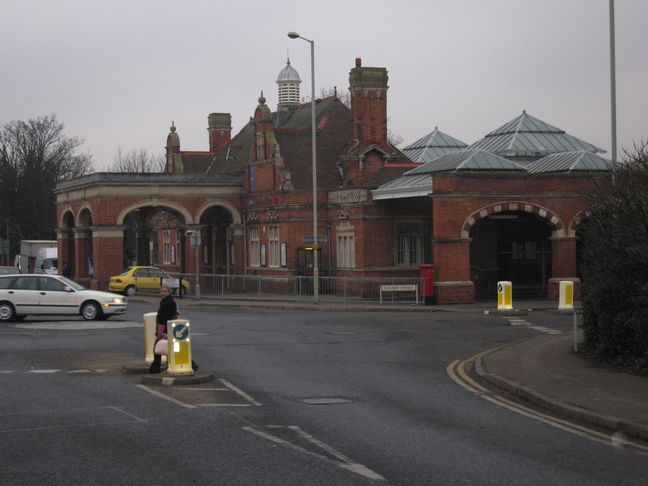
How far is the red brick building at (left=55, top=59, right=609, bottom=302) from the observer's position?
36469 mm

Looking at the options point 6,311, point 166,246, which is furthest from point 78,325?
point 166,246

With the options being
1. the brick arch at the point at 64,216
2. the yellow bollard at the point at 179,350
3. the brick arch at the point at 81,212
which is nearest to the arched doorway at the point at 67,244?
the brick arch at the point at 64,216

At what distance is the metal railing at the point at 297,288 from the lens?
37.8 m

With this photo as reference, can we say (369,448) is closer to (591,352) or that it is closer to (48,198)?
(591,352)

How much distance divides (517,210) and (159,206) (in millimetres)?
20293

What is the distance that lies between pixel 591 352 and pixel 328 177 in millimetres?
28726

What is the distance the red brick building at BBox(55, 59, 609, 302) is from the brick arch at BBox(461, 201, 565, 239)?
0.13ft

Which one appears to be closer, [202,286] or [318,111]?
[202,286]

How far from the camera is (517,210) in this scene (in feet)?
121

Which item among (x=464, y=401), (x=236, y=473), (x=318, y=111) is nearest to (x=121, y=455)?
(x=236, y=473)

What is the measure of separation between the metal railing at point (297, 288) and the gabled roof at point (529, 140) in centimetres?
1013

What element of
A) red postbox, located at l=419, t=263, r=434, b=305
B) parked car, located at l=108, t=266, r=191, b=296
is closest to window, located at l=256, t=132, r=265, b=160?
parked car, located at l=108, t=266, r=191, b=296

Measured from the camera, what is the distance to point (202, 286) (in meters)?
46.7

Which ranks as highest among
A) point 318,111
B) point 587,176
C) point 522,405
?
point 318,111
